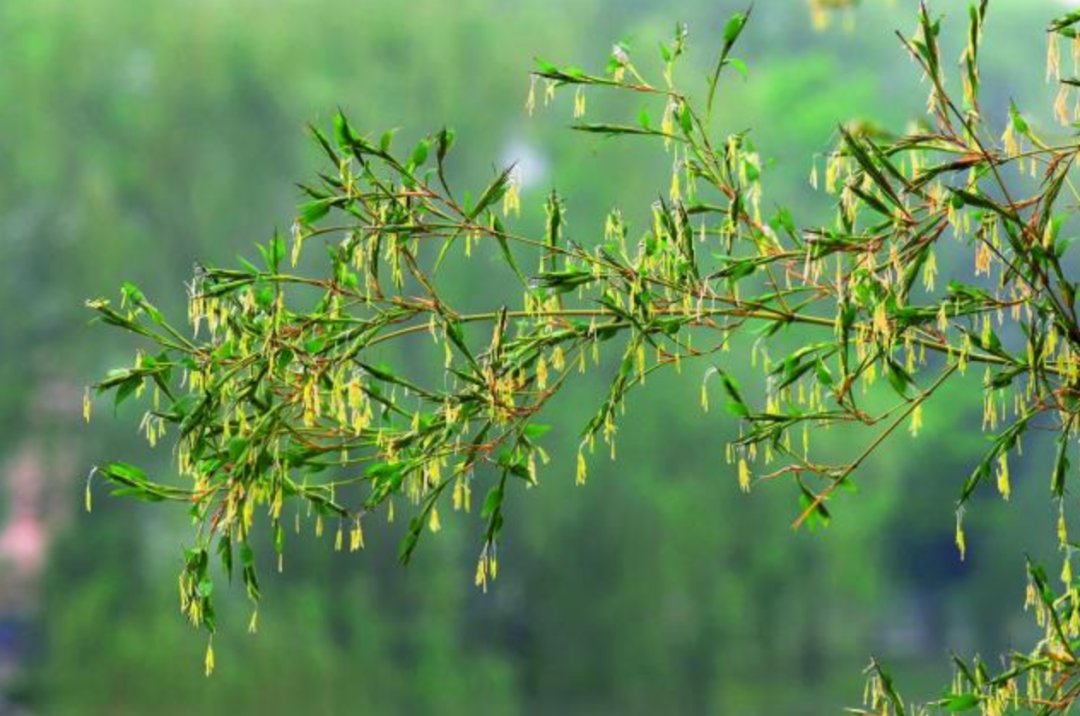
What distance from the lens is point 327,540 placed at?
78.4 feet

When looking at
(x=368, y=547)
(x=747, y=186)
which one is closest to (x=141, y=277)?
(x=368, y=547)

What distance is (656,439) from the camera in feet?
85.9

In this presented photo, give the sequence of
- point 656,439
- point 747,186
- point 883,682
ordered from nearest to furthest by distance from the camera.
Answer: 1. point 883,682
2. point 747,186
3. point 656,439

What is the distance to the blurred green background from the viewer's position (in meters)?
24.2

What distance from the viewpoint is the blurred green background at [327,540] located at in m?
24.2

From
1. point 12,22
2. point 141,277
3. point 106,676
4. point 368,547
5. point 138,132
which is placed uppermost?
point 12,22

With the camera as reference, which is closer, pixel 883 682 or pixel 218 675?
pixel 883 682

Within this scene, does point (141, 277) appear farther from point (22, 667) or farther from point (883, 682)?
point (883, 682)

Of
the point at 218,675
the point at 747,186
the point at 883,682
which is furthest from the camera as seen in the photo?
the point at 218,675

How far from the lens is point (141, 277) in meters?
25.1

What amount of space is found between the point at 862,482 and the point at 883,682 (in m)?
24.4

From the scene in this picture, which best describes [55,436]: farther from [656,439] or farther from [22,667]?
[656,439]

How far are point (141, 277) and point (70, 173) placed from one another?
2.52 metres

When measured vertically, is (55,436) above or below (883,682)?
above
